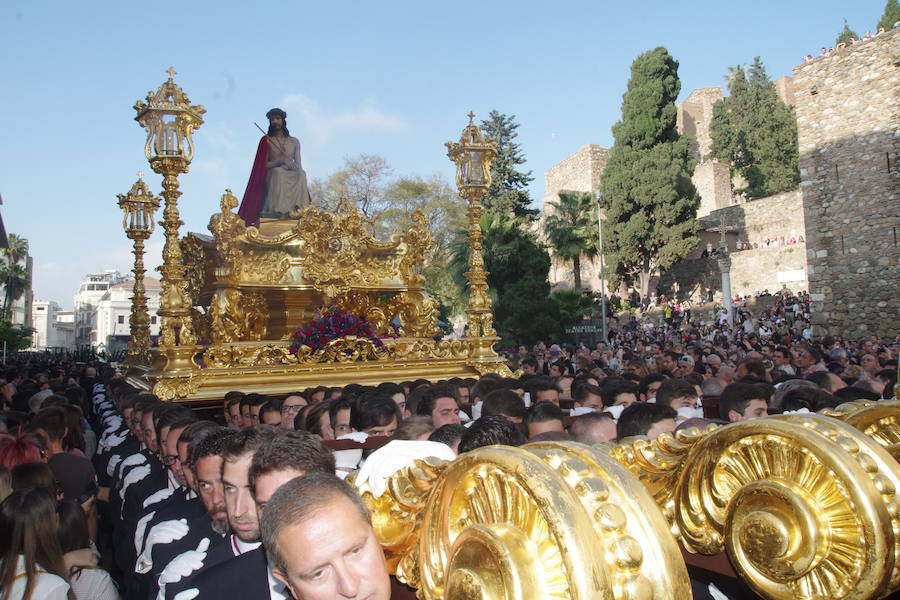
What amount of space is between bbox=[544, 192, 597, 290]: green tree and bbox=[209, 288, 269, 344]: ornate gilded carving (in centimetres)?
2400

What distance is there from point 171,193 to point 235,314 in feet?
8.08

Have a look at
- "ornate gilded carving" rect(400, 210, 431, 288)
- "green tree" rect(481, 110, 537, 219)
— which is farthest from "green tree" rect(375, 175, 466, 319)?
"ornate gilded carving" rect(400, 210, 431, 288)

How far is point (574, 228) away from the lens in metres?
34.5

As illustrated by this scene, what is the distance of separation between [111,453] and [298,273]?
517cm

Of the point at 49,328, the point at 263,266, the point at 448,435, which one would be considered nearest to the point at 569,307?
the point at 263,266

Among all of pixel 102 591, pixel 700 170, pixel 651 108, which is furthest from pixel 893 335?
pixel 700 170

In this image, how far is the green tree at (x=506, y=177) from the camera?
1790 inches

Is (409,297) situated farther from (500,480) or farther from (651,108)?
(651,108)

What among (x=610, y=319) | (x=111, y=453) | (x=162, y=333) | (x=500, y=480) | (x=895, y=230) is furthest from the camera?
(x=610, y=319)

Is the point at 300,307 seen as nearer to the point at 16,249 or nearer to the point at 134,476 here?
the point at 134,476

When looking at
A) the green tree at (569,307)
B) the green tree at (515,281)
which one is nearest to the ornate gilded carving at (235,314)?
the green tree at (515,281)

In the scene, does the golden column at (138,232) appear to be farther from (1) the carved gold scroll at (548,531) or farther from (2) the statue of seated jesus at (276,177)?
(1) the carved gold scroll at (548,531)

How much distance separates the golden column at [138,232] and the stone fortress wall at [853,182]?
1924cm

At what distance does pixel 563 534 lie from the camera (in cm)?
111
